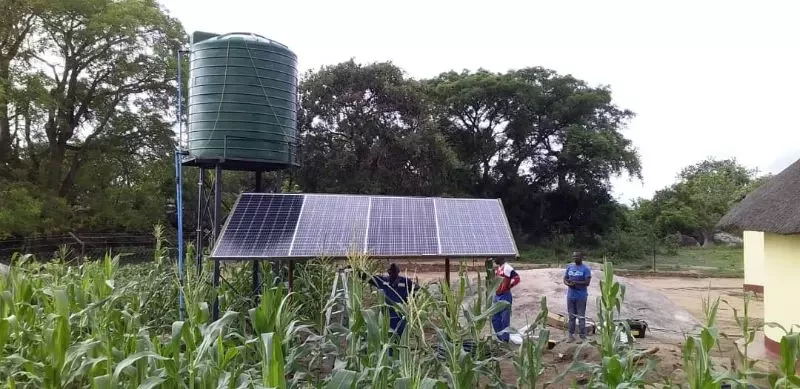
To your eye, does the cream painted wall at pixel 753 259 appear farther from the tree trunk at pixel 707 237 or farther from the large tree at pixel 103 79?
the tree trunk at pixel 707 237

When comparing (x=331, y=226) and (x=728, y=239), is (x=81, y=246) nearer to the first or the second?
(x=331, y=226)

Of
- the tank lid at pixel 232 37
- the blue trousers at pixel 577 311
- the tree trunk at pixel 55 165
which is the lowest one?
the blue trousers at pixel 577 311

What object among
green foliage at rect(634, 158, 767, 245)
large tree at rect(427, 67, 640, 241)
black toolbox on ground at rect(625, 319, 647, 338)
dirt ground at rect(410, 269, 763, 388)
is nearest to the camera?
dirt ground at rect(410, 269, 763, 388)

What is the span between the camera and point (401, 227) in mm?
6879

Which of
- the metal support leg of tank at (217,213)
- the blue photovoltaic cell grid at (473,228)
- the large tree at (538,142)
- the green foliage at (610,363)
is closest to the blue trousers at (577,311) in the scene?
the blue photovoltaic cell grid at (473,228)

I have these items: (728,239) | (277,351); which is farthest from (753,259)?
(728,239)

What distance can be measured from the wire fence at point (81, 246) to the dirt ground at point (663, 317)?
28.3ft

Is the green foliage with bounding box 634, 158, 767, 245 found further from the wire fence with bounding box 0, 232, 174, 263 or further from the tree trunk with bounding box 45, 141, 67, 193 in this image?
the tree trunk with bounding box 45, 141, 67, 193

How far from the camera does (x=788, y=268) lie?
25.4 feet

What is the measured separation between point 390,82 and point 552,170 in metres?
10.4

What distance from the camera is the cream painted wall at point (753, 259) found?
14.5 m

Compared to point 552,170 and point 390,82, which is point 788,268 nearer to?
point 390,82

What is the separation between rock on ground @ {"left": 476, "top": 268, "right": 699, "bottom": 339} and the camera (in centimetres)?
1043

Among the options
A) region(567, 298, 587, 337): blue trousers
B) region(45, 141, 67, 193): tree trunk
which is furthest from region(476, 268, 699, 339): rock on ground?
region(45, 141, 67, 193): tree trunk
